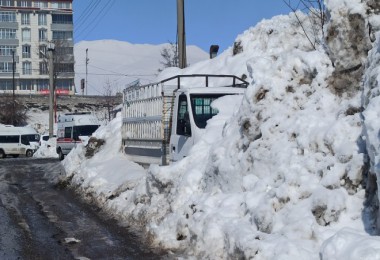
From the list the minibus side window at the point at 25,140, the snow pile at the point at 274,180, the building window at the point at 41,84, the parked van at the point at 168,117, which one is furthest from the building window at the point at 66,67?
the snow pile at the point at 274,180

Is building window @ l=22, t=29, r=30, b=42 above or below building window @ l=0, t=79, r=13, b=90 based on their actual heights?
above

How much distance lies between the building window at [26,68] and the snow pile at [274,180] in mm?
102236

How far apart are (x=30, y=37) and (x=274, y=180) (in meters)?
109

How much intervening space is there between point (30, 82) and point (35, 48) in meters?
6.34

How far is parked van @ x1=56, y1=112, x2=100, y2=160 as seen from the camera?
1268 inches

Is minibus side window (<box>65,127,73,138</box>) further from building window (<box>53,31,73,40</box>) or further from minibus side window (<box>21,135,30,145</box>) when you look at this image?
building window (<box>53,31,73,40</box>)

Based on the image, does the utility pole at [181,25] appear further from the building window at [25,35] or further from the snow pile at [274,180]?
the building window at [25,35]

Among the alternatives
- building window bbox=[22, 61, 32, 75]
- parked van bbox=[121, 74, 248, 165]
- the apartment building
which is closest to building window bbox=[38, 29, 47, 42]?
the apartment building

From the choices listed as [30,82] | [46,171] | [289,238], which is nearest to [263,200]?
[289,238]

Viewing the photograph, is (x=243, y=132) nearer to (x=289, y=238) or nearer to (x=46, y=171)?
(x=289, y=238)

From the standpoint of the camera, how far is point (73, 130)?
32906 millimetres

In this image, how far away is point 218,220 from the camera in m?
7.84

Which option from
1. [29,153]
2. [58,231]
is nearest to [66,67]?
[29,153]

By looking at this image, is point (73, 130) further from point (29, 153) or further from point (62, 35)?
point (62, 35)
